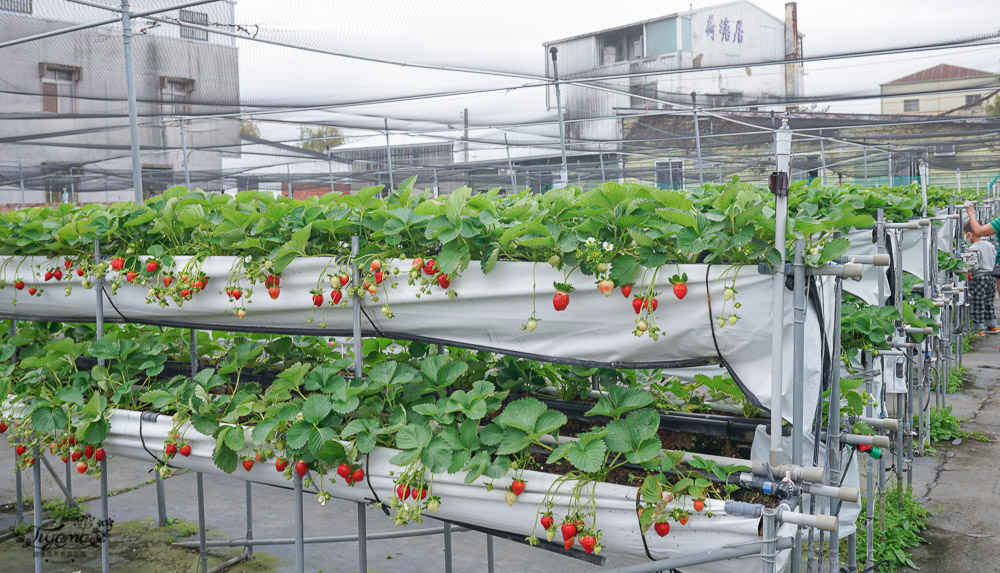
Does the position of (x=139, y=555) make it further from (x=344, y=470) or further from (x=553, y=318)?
(x=553, y=318)

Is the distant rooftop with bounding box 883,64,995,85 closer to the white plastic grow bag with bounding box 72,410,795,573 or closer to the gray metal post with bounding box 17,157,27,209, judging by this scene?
the white plastic grow bag with bounding box 72,410,795,573

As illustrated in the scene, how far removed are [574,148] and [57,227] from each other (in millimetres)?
11576

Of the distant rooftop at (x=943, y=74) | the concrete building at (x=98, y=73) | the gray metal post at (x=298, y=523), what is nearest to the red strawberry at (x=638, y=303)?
the gray metal post at (x=298, y=523)

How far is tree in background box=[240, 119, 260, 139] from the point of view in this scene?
12961 millimetres

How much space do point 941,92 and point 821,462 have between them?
7.68 meters

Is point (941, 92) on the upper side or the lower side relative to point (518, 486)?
upper

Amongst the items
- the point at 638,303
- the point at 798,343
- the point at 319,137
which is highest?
the point at 319,137

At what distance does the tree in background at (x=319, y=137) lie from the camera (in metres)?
13.6

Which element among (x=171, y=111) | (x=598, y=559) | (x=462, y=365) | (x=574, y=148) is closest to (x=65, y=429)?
(x=462, y=365)

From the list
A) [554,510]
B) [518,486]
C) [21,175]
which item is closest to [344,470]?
[518,486]

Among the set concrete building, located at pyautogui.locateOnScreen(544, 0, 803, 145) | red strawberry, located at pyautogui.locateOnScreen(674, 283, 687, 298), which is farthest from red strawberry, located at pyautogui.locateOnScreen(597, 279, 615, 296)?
concrete building, located at pyautogui.locateOnScreen(544, 0, 803, 145)

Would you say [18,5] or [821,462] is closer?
[821,462]

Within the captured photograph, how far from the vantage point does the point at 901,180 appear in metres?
20.3

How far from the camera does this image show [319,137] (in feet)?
45.6
